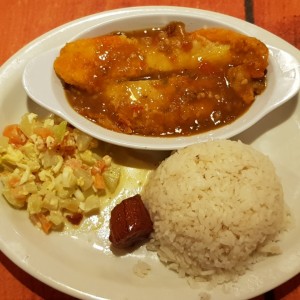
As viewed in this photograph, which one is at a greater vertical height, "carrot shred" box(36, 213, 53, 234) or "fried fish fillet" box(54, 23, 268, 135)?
"fried fish fillet" box(54, 23, 268, 135)

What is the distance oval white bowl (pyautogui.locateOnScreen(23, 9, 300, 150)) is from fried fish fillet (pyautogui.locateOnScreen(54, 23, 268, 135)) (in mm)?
49

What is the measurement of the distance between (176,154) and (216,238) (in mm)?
481

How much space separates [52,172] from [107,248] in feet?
1.56

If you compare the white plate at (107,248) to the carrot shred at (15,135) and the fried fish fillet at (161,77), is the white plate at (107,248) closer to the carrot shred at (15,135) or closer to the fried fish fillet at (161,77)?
the carrot shred at (15,135)

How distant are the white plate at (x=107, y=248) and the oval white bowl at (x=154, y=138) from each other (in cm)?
13

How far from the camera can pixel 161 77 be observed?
98.0 inches

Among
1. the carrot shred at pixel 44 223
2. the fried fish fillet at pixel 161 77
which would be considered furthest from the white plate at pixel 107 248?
the fried fish fillet at pixel 161 77

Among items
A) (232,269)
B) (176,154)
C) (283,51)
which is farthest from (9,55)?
(232,269)

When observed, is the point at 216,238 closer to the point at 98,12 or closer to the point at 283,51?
the point at 283,51

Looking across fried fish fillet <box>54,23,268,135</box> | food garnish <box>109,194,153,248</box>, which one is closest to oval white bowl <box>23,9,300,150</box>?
fried fish fillet <box>54,23,268,135</box>

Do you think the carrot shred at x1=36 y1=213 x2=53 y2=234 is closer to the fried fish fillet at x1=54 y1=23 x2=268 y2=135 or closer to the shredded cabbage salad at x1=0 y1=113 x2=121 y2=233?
the shredded cabbage salad at x1=0 y1=113 x2=121 y2=233

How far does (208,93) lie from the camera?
2.46m

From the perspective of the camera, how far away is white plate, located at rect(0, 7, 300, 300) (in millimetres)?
2111

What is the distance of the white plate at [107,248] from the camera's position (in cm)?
211
